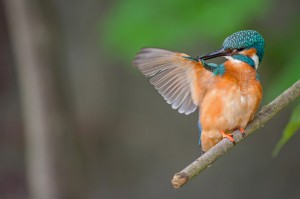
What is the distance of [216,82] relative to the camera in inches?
142

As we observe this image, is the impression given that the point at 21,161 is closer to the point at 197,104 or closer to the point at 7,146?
the point at 7,146

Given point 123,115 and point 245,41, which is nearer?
point 245,41

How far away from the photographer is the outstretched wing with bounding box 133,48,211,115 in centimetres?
355

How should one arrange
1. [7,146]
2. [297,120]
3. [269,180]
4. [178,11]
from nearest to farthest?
1. [297,120]
2. [178,11]
3. [269,180]
4. [7,146]

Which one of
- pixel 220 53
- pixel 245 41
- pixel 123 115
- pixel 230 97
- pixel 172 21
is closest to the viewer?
pixel 220 53

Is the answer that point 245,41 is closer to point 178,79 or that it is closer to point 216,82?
point 216,82

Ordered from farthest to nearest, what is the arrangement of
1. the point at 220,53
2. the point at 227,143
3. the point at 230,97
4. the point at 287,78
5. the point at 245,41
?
the point at 287,78, the point at 230,97, the point at 245,41, the point at 220,53, the point at 227,143

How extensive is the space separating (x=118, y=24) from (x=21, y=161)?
2.95 meters

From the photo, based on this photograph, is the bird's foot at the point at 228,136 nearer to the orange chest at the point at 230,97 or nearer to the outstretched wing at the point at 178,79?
the orange chest at the point at 230,97

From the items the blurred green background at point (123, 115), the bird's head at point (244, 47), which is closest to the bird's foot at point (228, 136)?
the bird's head at point (244, 47)

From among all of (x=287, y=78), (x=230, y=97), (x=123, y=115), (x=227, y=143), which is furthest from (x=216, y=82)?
(x=123, y=115)

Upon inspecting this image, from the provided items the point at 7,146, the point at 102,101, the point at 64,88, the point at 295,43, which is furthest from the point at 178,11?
the point at 7,146

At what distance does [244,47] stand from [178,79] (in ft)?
1.49

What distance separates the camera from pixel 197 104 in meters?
3.75
